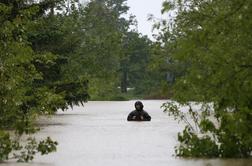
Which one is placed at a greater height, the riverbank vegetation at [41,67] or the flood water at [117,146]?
the riverbank vegetation at [41,67]

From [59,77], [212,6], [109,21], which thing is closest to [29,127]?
[212,6]

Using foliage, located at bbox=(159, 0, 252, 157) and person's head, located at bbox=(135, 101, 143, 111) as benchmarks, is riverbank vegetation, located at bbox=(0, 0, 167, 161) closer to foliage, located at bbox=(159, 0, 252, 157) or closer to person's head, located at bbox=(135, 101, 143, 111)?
person's head, located at bbox=(135, 101, 143, 111)

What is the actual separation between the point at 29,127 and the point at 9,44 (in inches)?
73.7

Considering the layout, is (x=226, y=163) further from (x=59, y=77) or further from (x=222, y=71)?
(x=59, y=77)

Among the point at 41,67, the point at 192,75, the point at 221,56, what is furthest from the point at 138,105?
the point at 221,56

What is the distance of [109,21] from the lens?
108188 mm

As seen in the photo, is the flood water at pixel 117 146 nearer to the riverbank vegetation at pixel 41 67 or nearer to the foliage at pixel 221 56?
the riverbank vegetation at pixel 41 67

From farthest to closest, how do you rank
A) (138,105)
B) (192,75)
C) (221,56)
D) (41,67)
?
(138,105)
(41,67)
(192,75)
(221,56)

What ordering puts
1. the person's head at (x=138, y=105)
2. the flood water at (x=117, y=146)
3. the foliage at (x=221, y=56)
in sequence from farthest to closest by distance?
the person's head at (x=138, y=105), the flood water at (x=117, y=146), the foliage at (x=221, y=56)

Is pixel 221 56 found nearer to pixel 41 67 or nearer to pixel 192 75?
pixel 192 75

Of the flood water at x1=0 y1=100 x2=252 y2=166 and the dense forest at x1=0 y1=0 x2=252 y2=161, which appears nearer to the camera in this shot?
the dense forest at x1=0 y1=0 x2=252 y2=161

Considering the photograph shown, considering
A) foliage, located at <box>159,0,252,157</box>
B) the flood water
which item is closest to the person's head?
the flood water

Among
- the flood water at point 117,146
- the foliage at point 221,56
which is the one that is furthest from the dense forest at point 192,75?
the flood water at point 117,146

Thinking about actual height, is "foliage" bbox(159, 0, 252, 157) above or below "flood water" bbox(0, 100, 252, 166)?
above
